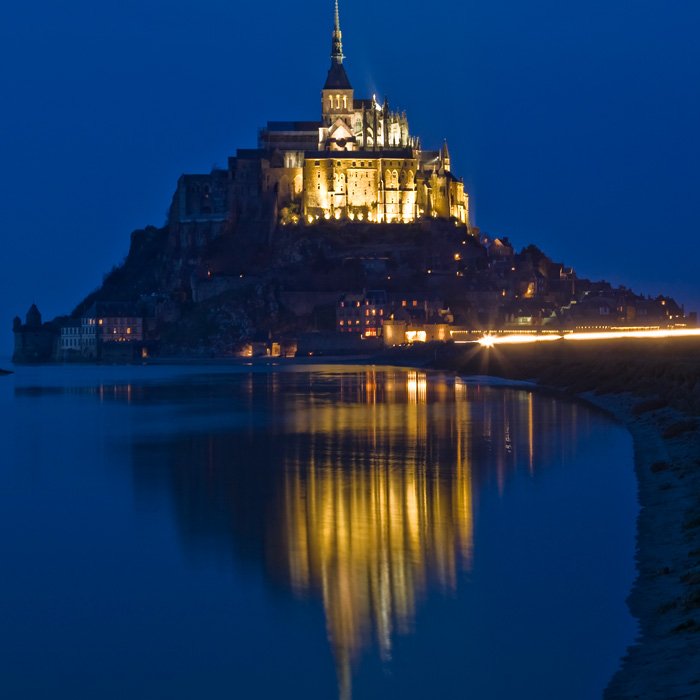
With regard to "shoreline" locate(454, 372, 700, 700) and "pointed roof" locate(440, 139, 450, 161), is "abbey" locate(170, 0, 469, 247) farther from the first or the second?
"shoreline" locate(454, 372, 700, 700)

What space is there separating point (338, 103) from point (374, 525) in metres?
107

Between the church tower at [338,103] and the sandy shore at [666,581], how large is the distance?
96975mm

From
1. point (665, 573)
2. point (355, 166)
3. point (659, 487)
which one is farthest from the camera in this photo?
point (355, 166)

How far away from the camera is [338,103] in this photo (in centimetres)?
12219

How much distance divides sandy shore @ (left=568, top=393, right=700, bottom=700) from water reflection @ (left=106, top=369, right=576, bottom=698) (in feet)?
8.61

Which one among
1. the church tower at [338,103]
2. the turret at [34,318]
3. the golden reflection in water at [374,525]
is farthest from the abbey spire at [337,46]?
the golden reflection in water at [374,525]

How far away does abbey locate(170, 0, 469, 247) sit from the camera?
114 meters

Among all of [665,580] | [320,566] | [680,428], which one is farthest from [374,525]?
[680,428]

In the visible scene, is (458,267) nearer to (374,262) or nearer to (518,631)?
(374,262)

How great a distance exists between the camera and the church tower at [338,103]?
119562 mm

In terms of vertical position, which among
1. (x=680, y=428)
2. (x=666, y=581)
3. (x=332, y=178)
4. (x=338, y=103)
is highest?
(x=338, y=103)

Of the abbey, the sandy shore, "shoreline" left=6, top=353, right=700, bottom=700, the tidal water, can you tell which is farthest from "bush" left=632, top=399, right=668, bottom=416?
the abbey

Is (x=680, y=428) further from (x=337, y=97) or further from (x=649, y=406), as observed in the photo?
(x=337, y=97)

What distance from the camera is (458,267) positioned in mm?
110938
